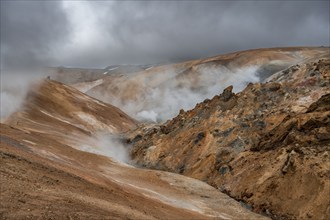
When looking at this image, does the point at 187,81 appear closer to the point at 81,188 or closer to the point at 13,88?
the point at 13,88

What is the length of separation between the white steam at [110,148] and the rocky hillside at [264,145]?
1.35 meters

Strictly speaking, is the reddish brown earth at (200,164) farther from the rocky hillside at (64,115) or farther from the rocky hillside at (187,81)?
the rocky hillside at (187,81)

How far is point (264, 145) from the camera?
3181cm

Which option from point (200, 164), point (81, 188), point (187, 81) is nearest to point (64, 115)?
point (200, 164)

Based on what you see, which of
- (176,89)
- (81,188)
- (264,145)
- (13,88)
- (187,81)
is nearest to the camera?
(81,188)

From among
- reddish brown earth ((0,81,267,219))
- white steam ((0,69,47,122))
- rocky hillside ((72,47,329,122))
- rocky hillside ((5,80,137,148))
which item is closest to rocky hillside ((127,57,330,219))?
reddish brown earth ((0,81,267,219))

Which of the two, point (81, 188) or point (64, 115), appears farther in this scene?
→ point (64, 115)

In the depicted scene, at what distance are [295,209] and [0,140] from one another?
53.3 ft

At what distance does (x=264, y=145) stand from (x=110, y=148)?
63.7ft

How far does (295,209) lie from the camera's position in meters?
24.5

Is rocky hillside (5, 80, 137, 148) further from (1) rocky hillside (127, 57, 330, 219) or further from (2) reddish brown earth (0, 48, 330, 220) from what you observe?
(1) rocky hillside (127, 57, 330, 219)

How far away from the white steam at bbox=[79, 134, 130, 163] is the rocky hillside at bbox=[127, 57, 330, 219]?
135 cm

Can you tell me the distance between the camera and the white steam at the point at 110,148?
132ft

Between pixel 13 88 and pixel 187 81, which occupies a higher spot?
pixel 187 81
